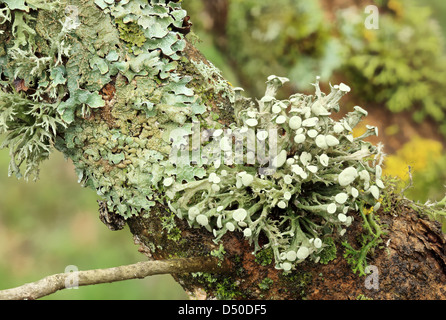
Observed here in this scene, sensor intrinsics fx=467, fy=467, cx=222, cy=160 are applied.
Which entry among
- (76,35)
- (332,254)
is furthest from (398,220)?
(76,35)

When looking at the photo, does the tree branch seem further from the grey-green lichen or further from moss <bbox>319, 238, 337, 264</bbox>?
moss <bbox>319, 238, 337, 264</bbox>

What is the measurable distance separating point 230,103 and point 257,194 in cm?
43

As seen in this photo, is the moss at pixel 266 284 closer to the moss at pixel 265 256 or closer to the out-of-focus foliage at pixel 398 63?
the moss at pixel 265 256

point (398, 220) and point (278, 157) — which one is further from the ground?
point (278, 157)

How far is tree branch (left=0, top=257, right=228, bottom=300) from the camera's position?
1307 mm

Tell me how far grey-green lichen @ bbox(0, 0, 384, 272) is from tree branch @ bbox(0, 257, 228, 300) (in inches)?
5.2

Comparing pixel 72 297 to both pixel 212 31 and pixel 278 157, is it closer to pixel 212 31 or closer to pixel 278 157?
pixel 212 31

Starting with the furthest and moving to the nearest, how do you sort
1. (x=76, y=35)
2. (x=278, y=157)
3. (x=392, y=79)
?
(x=392, y=79), (x=76, y=35), (x=278, y=157)

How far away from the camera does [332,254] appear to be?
65.7 inches

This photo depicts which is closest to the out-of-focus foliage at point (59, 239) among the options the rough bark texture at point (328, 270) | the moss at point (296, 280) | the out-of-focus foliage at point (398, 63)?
the out-of-focus foliage at point (398, 63)
